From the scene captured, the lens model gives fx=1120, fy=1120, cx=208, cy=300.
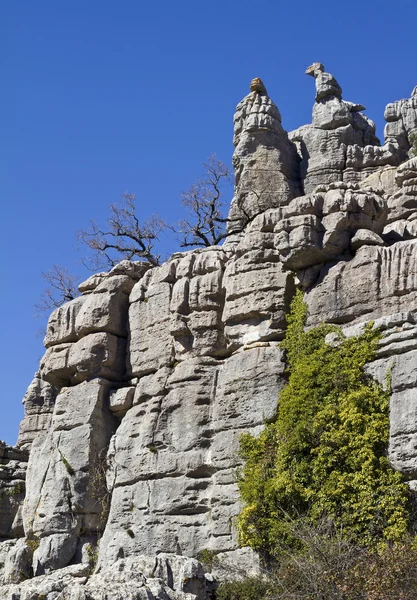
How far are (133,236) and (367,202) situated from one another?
13.4 meters

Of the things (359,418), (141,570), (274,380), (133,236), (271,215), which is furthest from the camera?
(133,236)

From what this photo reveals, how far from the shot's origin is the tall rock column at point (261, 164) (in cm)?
3319

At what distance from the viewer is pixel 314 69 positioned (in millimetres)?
37219

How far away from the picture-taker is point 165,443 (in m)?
26.0

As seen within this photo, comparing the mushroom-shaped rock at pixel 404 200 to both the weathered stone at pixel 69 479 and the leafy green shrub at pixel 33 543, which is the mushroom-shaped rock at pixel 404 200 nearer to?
the weathered stone at pixel 69 479

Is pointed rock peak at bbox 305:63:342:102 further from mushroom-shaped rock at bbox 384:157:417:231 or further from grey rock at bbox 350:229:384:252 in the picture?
grey rock at bbox 350:229:384:252

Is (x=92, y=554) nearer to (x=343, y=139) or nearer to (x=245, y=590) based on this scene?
(x=245, y=590)

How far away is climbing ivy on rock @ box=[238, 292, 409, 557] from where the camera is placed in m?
21.1

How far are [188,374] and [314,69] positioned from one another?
49.1 feet


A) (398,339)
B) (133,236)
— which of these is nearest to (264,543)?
(398,339)

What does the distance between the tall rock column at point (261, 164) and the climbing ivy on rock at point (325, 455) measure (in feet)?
30.3

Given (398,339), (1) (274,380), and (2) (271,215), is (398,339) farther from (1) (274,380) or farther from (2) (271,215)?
(2) (271,215)

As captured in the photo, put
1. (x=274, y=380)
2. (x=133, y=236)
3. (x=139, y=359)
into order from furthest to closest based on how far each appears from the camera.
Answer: (x=133, y=236) → (x=139, y=359) → (x=274, y=380)

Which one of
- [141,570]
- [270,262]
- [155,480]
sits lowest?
[141,570]
